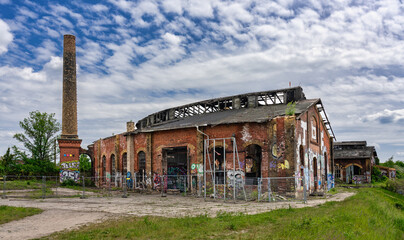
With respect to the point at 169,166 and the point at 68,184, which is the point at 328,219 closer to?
the point at 169,166

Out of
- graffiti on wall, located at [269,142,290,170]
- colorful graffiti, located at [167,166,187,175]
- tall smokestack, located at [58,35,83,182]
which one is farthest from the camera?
tall smokestack, located at [58,35,83,182]

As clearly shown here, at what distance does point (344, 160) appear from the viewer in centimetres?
3988

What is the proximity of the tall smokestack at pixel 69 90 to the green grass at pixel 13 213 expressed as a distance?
20868 mm

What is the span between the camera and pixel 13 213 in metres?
13.0

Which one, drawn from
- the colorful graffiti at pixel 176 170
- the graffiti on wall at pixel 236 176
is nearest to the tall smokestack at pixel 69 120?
the colorful graffiti at pixel 176 170

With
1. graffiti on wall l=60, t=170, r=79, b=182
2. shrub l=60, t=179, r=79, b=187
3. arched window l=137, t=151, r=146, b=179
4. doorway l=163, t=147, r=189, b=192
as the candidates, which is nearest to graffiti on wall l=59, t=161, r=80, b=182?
graffiti on wall l=60, t=170, r=79, b=182

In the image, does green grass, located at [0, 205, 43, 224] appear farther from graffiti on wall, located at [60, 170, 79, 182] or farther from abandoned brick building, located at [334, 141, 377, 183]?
abandoned brick building, located at [334, 141, 377, 183]

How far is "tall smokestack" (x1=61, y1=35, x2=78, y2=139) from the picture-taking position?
112ft

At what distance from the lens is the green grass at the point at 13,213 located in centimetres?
1190

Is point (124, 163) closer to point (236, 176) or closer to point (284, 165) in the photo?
point (236, 176)

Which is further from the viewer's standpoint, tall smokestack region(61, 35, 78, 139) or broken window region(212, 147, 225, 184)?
tall smokestack region(61, 35, 78, 139)

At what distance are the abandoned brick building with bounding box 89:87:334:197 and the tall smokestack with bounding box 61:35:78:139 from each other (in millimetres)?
4714

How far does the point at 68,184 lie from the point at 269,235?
1102 inches

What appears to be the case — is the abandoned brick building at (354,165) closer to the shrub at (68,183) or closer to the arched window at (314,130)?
the arched window at (314,130)
